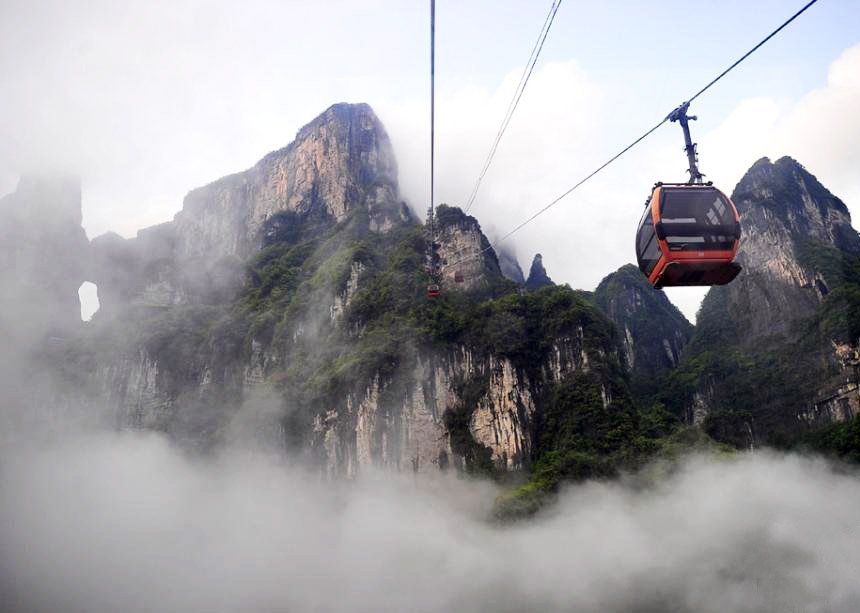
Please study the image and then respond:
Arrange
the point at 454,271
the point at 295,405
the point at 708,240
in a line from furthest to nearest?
the point at 454,271 < the point at 295,405 < the point at 708,240

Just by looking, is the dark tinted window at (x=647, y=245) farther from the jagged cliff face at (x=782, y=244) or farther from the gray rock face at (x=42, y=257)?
the gray rock face at (x=42, y=257)

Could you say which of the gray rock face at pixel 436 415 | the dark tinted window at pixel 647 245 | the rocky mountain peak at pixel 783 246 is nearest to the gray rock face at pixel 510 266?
the rocky mountain peak at pixel 783 246

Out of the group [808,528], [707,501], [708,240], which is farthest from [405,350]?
[708,240]

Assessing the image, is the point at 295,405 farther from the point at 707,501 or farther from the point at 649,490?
the point at 707,501

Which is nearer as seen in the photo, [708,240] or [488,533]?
[708,240]

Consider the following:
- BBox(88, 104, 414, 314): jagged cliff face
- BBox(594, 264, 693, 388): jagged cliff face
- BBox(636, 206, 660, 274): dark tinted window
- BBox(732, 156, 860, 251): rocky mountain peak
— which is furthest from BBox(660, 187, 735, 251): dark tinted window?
BBox(88, 104, 414, 314): jagged cliff face

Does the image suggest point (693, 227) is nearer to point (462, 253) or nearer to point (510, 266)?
point (462, 253)
